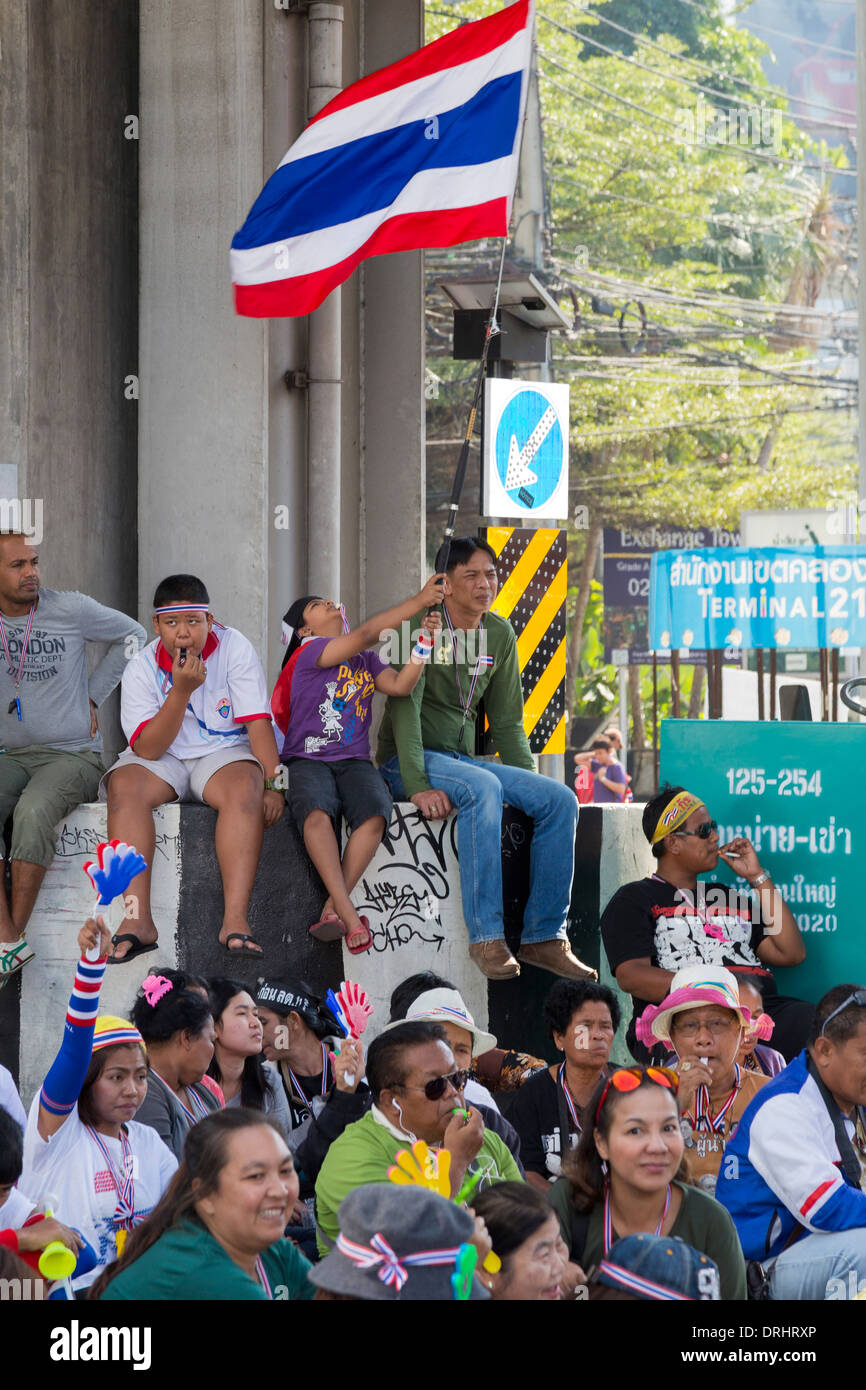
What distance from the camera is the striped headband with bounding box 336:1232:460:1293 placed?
377 centimetres

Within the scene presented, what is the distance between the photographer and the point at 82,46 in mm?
10539

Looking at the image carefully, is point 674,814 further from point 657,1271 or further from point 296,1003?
point 657,1271

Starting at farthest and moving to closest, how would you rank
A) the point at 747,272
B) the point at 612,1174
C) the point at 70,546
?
1. the point at 747,272
2. the point at 70,546
3. the point at 612,1174

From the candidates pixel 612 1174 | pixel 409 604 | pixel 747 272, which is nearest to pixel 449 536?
pixel 409 604

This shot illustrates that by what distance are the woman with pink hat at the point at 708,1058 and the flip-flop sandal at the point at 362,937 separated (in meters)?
1.75

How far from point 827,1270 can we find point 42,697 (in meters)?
4.41

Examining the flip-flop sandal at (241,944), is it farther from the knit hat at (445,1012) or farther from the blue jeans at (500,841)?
the knit hat at (445,1012)

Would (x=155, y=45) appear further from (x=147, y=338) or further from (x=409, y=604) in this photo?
(x=409, y=604)

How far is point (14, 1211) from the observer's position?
459cm

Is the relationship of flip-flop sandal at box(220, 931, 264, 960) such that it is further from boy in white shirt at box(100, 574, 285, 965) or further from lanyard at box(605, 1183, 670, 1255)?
lanyard at box(605, 1183, 670, 1255)

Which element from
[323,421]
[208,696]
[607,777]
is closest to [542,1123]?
[208,696]

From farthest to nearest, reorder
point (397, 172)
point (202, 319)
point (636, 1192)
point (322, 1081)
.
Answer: point (202, 319), point (397, 172), point (322, 1081), point (636, 1192)

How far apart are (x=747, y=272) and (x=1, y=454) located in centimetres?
3249

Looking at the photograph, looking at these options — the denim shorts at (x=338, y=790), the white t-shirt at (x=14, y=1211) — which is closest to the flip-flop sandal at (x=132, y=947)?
the denim shorts at (x=338, y=790)
